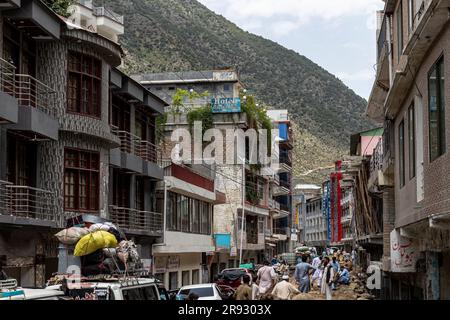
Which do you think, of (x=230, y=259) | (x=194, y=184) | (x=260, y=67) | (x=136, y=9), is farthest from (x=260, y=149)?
(x=260, y=67)

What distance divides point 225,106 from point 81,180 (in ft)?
Result: 107

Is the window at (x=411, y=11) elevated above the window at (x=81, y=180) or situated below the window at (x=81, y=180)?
above

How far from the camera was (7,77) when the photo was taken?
73.4 feet

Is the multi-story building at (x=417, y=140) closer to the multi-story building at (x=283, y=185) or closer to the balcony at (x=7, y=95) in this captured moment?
the balcony at (x=7, y=95)

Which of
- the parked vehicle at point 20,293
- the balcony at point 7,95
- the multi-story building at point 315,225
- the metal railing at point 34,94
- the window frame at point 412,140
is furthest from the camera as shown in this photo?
the multi-story building at point 315,225

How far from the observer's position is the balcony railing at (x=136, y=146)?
33006 mm

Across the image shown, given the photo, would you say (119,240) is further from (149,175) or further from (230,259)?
(230,259)

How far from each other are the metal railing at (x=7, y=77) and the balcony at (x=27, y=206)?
2746mm

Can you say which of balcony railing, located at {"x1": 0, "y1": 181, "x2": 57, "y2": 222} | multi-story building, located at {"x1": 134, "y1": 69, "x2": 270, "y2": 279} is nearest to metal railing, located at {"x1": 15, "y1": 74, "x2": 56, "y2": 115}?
balcony railing, located at {"x1": 0, "y1": 181, "x2": 57, "y2": 222}

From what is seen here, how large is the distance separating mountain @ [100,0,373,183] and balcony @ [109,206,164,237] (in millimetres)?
79102

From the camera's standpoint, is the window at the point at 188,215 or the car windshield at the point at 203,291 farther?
the window at the point at 188,215

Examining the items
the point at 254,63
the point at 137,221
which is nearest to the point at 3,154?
the point at 137,221

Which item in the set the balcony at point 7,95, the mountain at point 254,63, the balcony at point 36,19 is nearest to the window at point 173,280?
the balcony at point 36,19

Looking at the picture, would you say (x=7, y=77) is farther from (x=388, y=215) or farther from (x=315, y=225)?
(x=315, y=225)
